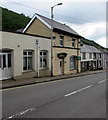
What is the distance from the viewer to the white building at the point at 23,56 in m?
13.7

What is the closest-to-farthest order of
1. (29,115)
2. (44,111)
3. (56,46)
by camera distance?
(29,115) → (44,111) → (56,46)

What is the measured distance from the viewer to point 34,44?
16812 mm

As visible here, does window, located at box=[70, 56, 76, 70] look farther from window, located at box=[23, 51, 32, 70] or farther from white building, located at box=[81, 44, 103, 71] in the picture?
white building, located at box=[81, 44, 103, 71]

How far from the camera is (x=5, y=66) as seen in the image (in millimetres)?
13945

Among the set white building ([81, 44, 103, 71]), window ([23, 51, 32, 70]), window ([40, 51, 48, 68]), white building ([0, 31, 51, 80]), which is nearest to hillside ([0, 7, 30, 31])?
white building ([81, 44, 103, 71])

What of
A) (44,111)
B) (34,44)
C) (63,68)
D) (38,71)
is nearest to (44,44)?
(34,44)

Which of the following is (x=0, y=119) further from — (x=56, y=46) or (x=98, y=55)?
(x=98, y=55)

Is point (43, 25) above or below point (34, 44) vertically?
above

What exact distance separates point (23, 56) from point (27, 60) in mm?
764

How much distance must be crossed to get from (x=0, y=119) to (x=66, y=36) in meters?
20.1

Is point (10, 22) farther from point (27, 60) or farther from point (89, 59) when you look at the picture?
point (27, 60)

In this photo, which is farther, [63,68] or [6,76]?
[63,68]

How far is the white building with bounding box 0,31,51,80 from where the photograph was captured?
1366 centimetres

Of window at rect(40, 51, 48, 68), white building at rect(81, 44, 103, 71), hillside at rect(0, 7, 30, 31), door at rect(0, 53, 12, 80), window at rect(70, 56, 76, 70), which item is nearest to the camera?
door at rect(0, 53, 12, 80)
